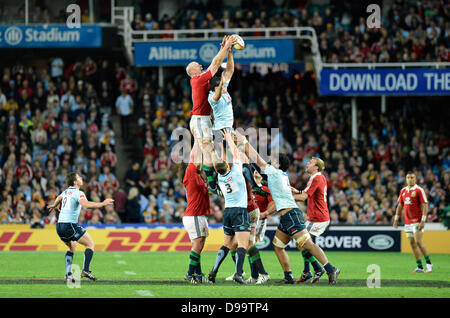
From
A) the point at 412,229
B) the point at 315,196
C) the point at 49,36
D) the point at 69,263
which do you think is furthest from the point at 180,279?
the point at 49,36

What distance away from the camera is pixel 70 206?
621 inches

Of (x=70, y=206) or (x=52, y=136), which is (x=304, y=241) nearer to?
(x=70, y=206)

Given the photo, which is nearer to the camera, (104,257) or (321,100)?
(104,257)

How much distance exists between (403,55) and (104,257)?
1407cm

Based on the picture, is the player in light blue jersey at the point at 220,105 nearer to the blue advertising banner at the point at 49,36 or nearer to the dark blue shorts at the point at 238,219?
the dark blue shorts at the point at 238,219

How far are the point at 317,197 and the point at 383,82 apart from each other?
14.8 meters

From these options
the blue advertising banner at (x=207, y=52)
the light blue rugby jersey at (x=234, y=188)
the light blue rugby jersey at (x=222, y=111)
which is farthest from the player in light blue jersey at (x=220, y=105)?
the blue advertising banner at (x=207, y=52)

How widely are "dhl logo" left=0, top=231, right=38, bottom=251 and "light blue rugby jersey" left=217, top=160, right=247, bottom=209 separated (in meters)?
12.1

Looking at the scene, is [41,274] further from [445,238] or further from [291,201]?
[445,238]

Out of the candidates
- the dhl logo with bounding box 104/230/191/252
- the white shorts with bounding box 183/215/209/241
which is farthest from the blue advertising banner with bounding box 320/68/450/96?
the white shorts with bounding box 183/215/209/241

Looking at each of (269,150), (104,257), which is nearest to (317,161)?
(104,257)

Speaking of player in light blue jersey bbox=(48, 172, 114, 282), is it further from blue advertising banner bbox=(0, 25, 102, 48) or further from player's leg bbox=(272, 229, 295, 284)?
blue advertising banner bbox=(0, 25, 102, 48)

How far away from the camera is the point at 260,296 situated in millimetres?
12828

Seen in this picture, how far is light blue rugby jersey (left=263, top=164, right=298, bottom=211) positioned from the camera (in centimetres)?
1520
